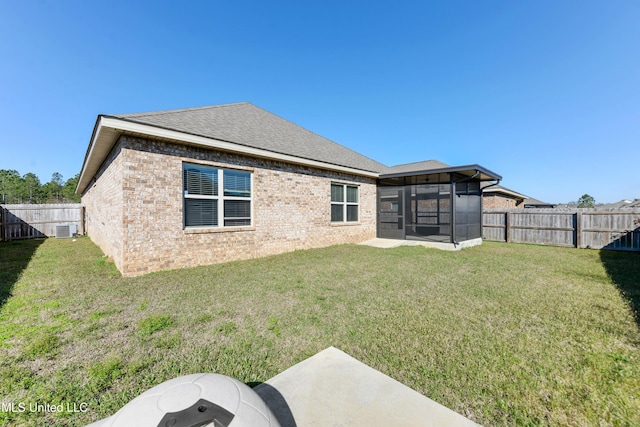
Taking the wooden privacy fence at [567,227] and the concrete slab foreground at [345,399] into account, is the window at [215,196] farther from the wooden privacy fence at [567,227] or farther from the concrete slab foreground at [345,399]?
the wooden privacy fence at [567,227]

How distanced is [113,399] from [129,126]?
522cm

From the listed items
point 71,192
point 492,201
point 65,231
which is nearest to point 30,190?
point 71,192

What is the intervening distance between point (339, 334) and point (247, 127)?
7.75 meters

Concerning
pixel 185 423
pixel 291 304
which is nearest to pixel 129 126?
pixel 291 304

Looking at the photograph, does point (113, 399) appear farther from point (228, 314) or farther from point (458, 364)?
point (458, 364)

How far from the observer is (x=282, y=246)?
8312 mm

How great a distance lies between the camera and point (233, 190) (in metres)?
7.07

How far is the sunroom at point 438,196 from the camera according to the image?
9.74m

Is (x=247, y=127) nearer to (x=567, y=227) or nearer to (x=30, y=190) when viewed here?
(x=567, y=227)

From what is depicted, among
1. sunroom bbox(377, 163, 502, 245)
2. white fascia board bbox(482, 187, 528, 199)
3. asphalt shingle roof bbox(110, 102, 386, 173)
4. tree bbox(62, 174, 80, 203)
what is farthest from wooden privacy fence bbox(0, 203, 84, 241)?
tree bbox(62, 174, 80, 203)

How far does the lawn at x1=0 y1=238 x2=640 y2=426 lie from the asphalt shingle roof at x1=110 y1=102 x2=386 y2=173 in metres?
3.67

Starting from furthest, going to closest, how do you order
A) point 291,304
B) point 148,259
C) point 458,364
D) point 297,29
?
point 297,29, point 148,259, point 291,304, point 458,364

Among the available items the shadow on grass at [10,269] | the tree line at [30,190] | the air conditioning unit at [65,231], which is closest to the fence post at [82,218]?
the air conditioning unit at [65,231]

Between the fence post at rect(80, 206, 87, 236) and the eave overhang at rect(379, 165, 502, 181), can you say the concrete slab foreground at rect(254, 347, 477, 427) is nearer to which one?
the eave overhang at rect(379, 165, 502, 181)
